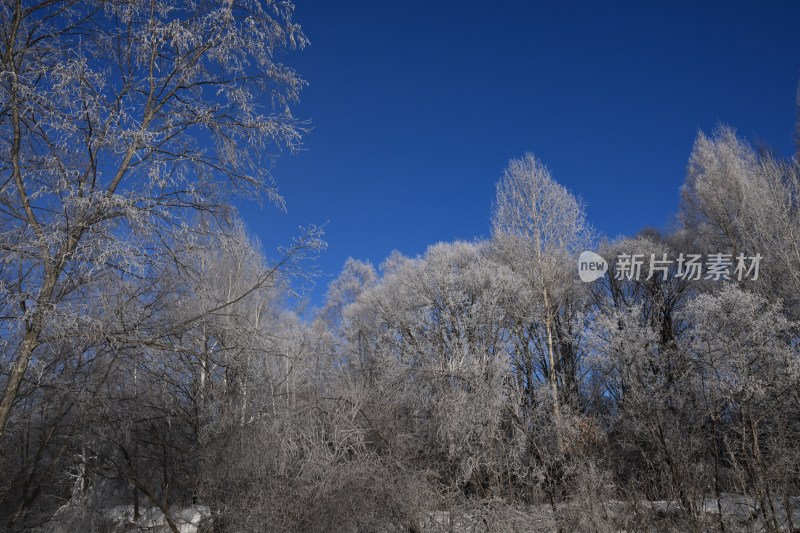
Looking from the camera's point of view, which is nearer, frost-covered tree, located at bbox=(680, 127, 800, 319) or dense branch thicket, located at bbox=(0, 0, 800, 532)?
dense branch thicket, located at bbox=(0, 0, 800, 532)

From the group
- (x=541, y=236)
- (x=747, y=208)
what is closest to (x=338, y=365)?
(x=541, y=236)

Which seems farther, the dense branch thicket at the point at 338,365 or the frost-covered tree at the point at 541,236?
the frost-covered tree at the point at 541,236

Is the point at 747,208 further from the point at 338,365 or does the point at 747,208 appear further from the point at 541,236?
the point at 338,365

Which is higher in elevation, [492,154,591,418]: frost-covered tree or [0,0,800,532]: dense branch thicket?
[492,154,591,418]: frost-covered tree

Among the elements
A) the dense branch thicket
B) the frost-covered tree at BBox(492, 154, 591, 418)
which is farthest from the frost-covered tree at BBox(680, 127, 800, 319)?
the frost-covered tree at BBox(492, 154, 591, 418)

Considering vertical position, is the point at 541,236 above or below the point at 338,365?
above

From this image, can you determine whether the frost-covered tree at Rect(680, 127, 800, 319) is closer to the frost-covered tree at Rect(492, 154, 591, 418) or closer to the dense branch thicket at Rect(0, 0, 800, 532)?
the dense branch thicket at Rect(0, 0, 800, 532)

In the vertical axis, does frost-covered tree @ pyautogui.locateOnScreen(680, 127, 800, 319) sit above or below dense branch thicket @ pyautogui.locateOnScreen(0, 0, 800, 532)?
above

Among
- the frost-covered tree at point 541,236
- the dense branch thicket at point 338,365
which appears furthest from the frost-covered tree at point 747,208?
the frost-covered tree at point 541,236

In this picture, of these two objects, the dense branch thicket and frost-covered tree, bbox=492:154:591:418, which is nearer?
the dense branch thicket

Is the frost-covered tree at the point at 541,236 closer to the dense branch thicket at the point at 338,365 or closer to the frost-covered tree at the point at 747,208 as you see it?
the dense branch thicket at the point at 338,365

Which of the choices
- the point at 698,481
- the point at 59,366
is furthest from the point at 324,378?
the point at 698,481

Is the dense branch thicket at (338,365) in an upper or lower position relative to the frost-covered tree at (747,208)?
lower

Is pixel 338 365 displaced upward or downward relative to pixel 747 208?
downward
